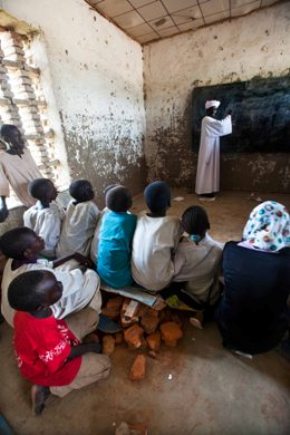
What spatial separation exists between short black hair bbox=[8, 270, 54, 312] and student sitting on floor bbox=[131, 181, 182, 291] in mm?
639

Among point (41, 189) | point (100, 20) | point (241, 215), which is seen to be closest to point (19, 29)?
point (100, 20)

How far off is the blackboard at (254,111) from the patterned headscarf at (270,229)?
2817 millimetres

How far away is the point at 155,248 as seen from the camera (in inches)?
55.4

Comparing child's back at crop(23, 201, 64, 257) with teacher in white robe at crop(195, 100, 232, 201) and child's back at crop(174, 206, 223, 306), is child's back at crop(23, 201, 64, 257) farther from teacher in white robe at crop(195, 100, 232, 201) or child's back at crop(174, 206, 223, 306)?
teacher in white robe at crop(195, 100, 232, 201)

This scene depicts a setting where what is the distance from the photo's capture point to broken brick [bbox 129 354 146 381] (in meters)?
1.25

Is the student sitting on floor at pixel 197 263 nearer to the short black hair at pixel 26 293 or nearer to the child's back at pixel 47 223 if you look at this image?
the short black hair at pixel 26 293

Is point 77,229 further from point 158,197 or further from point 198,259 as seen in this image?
point 198,259

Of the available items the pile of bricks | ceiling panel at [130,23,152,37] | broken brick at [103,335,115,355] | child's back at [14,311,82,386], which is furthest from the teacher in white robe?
child's back at [14,311,82,386]

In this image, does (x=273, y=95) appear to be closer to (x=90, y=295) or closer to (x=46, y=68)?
(x=46, y=68)

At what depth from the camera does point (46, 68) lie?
7.76 feet

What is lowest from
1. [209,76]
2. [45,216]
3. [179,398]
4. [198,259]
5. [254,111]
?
[179,398]

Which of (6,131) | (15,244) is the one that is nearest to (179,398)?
(15,244)

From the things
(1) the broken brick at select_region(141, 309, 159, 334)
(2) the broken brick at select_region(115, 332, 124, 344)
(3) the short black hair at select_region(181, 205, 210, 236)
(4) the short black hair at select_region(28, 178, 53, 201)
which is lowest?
(2) the broken brick at select_region(115, 332, 124, 344)

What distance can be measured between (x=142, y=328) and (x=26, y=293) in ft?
2.74
